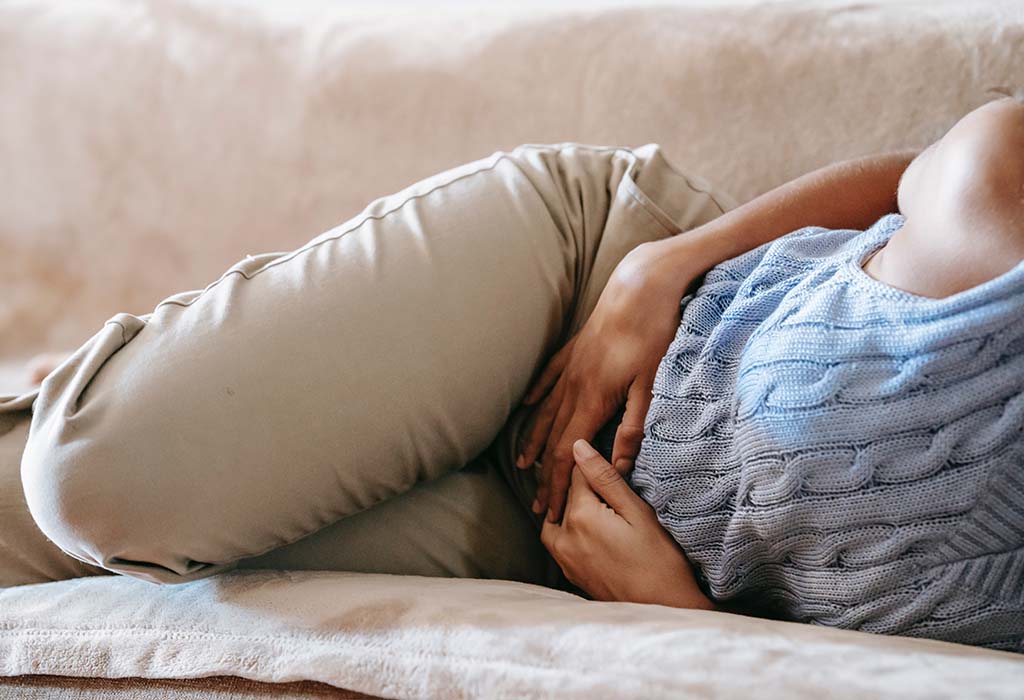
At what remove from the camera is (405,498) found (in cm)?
88

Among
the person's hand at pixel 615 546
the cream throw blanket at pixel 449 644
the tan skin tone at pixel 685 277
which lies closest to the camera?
the cream throw blanket at pixel 449 644

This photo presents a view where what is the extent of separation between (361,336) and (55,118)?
899mm

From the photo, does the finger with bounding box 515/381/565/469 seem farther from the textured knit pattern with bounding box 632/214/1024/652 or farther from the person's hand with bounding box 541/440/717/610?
the textured knit pattern with bounding box 632/214/1024/652

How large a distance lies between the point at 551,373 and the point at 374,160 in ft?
1.76

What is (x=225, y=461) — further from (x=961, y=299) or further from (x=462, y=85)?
(x=462, y=85)

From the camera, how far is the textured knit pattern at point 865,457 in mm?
625

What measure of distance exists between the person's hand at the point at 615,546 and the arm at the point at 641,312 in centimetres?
2

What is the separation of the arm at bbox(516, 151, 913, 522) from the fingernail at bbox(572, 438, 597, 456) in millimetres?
17

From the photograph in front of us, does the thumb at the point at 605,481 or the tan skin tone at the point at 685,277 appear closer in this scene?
the tan skin tone at the point at 685,277

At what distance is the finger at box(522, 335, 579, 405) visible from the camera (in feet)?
2.95

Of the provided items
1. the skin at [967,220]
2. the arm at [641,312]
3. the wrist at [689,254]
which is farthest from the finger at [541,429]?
the skin at [967,220]

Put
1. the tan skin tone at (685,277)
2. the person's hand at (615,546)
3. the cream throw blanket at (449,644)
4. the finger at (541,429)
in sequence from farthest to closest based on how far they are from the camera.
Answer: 1. the finger at (541,429)
2. the person's hand at (615,546)
3. the tan skin tone at (685,277)
4. the cream throw blanket at (449,644)

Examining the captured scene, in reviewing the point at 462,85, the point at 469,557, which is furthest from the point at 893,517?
the point at 462,85

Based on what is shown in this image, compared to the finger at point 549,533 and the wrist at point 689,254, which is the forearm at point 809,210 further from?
the finger at point 549,533
